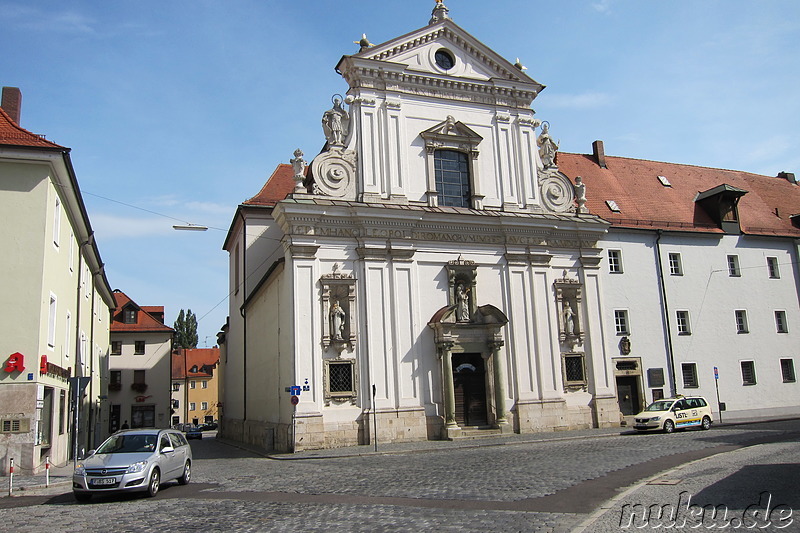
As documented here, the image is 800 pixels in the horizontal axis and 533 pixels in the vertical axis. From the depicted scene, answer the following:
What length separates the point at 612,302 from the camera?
3350 cm

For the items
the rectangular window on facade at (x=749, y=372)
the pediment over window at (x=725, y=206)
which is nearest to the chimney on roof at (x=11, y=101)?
the pediment over window at (x=725, y=206)

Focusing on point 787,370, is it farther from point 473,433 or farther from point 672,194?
point 473,433

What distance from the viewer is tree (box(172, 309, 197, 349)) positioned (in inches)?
3686

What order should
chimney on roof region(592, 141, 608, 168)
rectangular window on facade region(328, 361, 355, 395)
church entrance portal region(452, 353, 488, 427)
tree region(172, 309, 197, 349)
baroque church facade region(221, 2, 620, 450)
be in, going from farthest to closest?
tree region(172, 309, 197, 349) < chimney on roof region(592, 141, 608, 168) < church entrance portal region(452, 353, 488, 427) < baroque church facade region(221, 2, 620, 450) < rectangular window on facade region(328, 361, 355, 395)

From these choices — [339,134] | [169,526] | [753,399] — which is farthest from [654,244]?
[169,526]

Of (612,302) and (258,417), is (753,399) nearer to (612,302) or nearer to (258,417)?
(612,302)

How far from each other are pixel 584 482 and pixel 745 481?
3.00m

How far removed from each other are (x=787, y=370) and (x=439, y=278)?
21.7 metres

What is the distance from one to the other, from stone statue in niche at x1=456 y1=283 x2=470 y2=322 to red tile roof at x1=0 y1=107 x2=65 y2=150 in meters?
16.0

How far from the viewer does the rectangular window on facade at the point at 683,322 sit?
34.7m

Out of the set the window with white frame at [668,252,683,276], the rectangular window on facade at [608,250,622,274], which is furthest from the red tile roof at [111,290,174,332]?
the window with white frame at [668,252,683,276]

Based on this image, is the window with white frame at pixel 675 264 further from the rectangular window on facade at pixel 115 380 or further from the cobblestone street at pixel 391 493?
the rectangular window on facade at pixel 115 380

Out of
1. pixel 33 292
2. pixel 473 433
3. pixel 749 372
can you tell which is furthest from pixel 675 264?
pixel 33 292

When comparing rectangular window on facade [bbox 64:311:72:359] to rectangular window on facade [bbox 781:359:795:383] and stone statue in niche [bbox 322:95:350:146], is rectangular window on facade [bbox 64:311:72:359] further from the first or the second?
rectangular window on facade [bbox 781:359:795:383]
